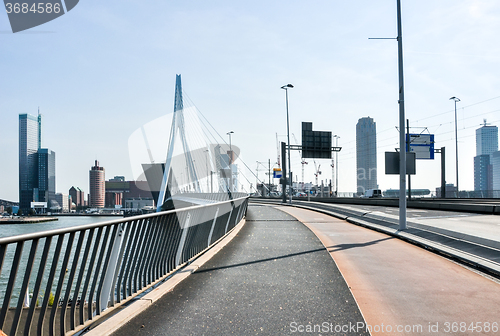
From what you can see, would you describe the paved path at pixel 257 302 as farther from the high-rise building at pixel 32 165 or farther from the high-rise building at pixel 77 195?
the high-rise building at pixel 77 195

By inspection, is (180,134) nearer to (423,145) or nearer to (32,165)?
(423,145)

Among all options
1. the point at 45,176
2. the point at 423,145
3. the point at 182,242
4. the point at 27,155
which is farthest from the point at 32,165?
the point at 182,242

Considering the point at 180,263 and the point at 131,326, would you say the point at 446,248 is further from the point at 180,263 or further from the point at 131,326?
the point at 131,326

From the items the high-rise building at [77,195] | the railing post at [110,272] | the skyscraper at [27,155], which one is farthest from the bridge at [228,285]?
the high-rise building at [77,195]

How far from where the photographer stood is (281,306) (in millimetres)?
5105

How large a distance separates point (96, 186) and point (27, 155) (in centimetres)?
6990

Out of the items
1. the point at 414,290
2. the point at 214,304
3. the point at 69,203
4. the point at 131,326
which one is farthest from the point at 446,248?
the point at 69,203

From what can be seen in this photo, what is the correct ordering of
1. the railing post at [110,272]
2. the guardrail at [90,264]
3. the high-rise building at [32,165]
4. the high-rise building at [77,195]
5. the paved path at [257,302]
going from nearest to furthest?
1. the guardrail at [90,264]
2. the paved path at [257,302]
3. the railing post at [110,272]
4. the high-rise building at [32,165]
5. the high-rise building at [77,195]

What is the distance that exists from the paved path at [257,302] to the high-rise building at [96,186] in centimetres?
13087

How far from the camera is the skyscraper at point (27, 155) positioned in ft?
205

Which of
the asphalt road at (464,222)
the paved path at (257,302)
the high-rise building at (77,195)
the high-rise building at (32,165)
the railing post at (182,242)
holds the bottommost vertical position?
the high-rise building at (77,195)

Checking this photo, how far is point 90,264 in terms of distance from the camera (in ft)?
14.1

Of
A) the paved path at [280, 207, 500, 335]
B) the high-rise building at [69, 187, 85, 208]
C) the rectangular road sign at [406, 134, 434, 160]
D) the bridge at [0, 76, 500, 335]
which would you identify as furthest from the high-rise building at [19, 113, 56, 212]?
the high-rise building at [69, 187, 85, 208]

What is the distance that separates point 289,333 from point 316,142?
41798 mm
